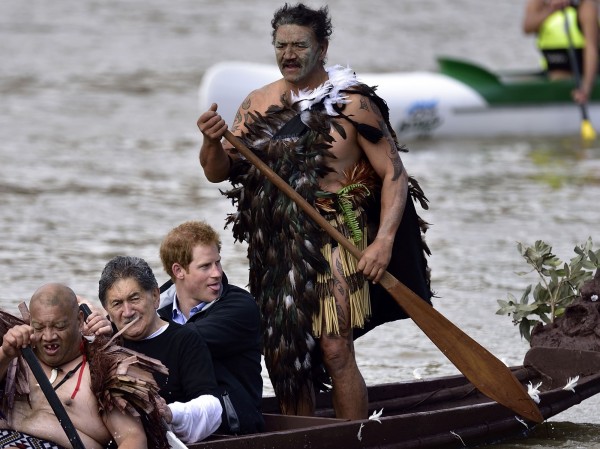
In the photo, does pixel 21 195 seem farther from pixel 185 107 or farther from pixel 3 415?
pixel 3 415

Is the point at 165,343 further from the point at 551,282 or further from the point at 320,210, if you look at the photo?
the point at 551,282

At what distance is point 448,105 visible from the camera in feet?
54.7

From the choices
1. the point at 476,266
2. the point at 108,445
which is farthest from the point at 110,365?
the point at 476,266

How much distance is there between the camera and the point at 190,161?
15.1 m

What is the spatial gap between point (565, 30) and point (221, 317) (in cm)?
1089

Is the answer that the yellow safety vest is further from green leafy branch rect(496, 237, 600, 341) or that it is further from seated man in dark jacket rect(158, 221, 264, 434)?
seated man in dark jacket rect(158, 221, 264, 434)

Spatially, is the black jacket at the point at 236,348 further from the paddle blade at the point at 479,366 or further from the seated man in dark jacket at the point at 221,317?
the paddle blade at the point at 479,366

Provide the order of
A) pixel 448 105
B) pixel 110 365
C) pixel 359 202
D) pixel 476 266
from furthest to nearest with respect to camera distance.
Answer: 1. pixel 448 105
2. pixel 476 266
3. pixel 359 202
4. pixel 110 365

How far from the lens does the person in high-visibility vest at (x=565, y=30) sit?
15.7 metres

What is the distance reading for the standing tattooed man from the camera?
611cm

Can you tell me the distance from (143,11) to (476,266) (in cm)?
1828

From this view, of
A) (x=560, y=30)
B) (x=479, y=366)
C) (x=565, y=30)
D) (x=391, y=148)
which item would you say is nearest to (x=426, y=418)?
(x=479, y=366)

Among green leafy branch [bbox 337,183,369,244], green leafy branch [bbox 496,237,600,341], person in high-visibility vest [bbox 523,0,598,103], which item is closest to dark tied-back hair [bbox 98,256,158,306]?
green leafy branch [bbox 337,183,369,244]

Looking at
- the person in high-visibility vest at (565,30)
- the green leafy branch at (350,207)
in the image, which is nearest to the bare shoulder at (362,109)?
the green leafy branch at (350,207)
